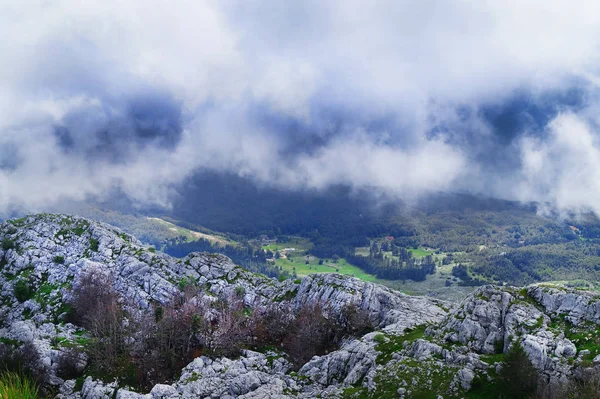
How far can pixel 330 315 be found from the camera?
104m

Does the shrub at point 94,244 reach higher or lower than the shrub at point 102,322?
higher

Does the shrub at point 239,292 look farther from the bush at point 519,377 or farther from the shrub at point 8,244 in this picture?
the bush at point 519,377

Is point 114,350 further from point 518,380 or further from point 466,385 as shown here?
point 518,380

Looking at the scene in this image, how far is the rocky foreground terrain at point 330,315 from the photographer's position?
2441 inches

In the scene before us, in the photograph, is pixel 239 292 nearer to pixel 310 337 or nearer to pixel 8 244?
pixel 310 337

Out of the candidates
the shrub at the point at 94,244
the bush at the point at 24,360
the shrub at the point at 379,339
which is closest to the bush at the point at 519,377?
the shrub at the point at 379,339

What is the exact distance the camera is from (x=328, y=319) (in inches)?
4001

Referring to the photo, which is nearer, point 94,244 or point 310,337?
point 310,337

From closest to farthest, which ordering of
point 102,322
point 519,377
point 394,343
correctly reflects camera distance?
point 519,377 → point 394,343 → point 102,322

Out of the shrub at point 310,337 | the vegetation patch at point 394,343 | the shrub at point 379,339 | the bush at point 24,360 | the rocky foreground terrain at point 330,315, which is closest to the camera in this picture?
the rocky foreground terrain at point 330,315

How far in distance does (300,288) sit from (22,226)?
107015 mm

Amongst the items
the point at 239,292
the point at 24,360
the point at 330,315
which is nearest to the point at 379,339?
the point at 330,315

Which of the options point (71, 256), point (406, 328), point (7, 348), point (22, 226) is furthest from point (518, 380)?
point (22, 226)

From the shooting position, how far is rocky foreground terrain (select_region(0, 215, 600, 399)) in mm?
62000
